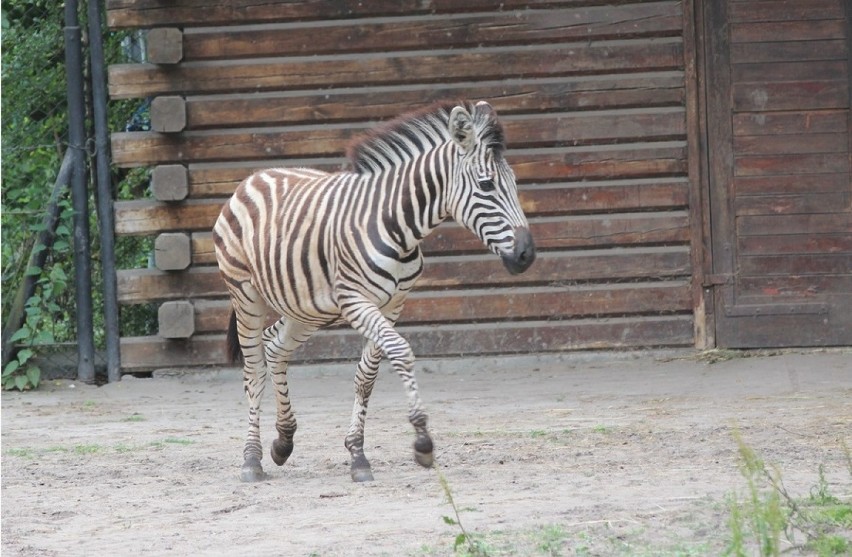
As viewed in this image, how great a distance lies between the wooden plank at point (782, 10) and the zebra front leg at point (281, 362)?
4.79 metres

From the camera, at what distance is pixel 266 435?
8070 millimetres

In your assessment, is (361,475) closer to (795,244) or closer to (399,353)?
(399,353)

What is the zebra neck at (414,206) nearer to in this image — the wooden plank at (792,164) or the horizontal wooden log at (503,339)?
the horizontal wooden log at (503,339)

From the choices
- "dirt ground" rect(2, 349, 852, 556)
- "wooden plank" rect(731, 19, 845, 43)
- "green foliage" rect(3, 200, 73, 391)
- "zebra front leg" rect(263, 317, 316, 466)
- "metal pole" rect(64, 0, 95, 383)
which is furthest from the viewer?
"metal pole" rect(64, 0, 95, 383)

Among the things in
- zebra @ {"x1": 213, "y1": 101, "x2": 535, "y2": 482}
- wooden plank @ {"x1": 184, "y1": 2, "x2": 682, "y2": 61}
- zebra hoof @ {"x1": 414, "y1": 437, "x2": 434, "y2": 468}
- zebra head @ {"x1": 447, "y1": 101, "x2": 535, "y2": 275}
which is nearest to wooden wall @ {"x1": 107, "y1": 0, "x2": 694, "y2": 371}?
wooden plank @ {"x1": 184, "y1": 2, "x2": 682, "y2": 61}

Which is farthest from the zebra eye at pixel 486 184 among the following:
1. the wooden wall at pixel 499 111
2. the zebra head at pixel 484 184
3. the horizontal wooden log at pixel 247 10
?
the horizontal wooden log at pixel 247 10

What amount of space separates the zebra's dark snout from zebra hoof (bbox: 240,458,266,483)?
158 centimetres

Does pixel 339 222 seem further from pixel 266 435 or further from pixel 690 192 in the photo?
pixel 690 192

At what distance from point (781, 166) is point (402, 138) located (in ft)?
14.6

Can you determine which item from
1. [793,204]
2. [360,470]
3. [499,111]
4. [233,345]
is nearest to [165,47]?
[499,111]

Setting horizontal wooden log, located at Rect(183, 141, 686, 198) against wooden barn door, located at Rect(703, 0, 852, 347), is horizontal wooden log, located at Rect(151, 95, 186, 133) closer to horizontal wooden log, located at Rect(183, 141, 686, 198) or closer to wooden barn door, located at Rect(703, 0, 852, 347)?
horizontal wooden log, located at Rect(183, 141, 686, 198)

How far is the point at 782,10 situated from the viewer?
9.91 m

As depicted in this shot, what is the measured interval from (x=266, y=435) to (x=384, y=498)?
2.56 m

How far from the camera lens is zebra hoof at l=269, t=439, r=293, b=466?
A: 666cm
